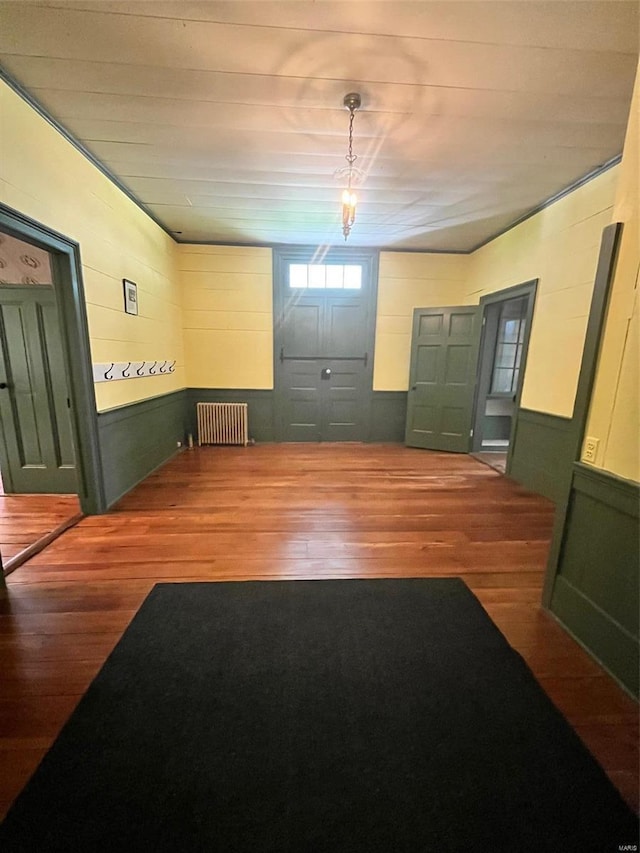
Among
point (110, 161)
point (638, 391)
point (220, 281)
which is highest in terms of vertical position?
point (110, 161)

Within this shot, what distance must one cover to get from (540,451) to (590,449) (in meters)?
2.22

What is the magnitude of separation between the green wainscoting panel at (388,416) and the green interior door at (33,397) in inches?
159

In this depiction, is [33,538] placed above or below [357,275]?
below

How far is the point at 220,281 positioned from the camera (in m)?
5.12

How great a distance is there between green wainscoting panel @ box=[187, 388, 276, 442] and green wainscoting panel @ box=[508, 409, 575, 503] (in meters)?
3.44

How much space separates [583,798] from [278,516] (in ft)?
7.54

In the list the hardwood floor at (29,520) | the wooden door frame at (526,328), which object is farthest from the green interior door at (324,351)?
the hardwood floor at (29,520)

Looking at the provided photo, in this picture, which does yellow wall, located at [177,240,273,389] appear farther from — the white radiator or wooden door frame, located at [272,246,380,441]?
the white radiator

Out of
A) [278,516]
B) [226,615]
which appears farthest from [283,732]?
[278,516]

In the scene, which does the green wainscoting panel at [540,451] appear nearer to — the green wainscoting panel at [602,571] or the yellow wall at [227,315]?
the green wainscoting panel at [602,571]

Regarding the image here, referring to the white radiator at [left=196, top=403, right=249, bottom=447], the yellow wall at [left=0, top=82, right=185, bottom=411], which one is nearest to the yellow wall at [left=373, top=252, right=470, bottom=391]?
the white radiator at [left=196, top=403, right=249, bottom=447]

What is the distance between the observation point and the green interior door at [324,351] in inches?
207

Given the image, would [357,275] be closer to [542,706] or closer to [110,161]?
[110,161]

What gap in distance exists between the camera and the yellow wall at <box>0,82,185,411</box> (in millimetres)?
2146
